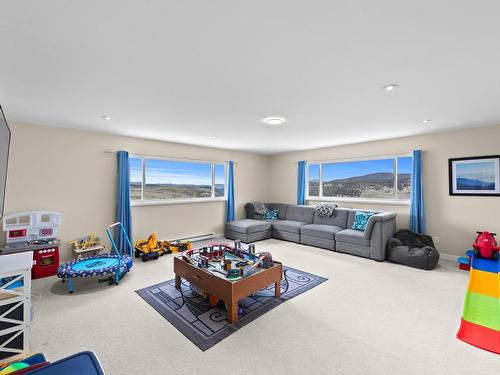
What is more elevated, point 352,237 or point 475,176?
point 475,176

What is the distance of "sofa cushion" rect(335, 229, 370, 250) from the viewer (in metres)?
4.53

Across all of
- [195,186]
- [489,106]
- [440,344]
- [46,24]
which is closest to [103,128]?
[195,186]

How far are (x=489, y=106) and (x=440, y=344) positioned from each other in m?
2.91

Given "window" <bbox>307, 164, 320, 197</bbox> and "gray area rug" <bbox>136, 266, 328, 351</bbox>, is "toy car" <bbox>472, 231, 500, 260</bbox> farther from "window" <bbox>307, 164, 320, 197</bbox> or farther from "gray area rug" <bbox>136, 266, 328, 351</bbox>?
"window" <bbox>307, 164, 320, 197</bbox>

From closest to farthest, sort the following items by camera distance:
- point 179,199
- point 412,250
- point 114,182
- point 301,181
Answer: point 412,250 → point 114,182 → point 179,199 → point 301,181

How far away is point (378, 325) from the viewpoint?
239cm

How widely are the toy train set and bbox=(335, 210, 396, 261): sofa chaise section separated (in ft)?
7.73

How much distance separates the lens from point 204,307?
277 centimetres

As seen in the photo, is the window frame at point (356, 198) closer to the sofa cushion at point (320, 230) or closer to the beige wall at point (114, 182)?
the beige wall at point (114, 182)

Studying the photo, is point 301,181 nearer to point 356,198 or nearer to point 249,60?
point 356,198

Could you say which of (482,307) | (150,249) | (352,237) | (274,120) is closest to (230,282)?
(274,120)

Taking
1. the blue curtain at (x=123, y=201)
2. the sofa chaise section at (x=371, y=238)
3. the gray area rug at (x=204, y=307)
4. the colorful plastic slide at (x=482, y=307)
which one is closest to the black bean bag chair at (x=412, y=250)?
the sofa chaise section at (x=371, y=238)

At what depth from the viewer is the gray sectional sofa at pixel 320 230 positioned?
4.39 meters

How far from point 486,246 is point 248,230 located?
4236 mm
